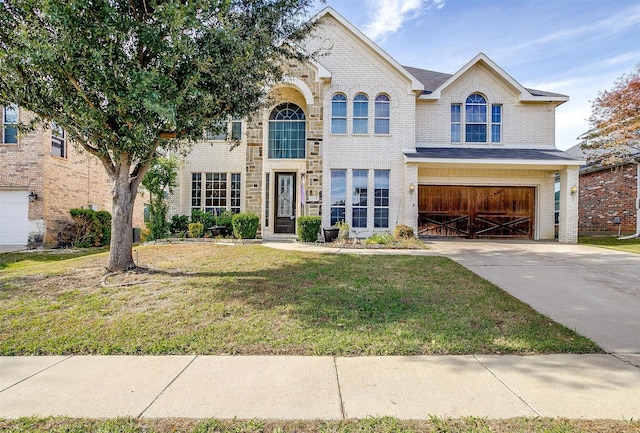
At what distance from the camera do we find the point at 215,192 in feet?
47.2

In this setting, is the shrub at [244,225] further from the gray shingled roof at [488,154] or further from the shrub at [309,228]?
the gray shingled roof at [488,154]

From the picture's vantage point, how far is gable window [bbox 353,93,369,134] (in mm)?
13648

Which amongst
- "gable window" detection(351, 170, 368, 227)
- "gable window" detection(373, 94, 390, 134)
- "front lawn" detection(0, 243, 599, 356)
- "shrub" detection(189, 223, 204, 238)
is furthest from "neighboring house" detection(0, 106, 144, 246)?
"gable window" detection(373, 94, 390, 134)

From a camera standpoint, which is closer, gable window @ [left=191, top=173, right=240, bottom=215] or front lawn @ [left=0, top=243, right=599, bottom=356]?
front lawn @ [left=0, top=243, right=599, bottom=356]

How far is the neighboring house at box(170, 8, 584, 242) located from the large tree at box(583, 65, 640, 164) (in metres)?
2.85

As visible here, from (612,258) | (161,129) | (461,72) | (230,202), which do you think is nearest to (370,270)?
Answer: (161,129)

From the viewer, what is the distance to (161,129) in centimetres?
666

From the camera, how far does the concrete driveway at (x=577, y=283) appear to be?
436 cm

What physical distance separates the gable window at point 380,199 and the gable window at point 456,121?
13.1 ft

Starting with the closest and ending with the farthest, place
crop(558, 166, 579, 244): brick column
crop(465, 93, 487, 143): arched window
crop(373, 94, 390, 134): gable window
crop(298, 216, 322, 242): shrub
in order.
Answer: crop(298, 216, 322, 242): shrub → crop(558, 166, 579, 244): brick column → crop(373, 94, 390, 134): gable window → crop(465, 93, 487, 143): arched window

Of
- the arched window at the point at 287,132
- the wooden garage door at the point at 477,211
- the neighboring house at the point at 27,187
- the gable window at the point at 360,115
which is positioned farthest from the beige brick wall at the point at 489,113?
the neighboring house at the point at 27,187

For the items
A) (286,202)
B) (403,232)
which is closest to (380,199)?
(403,232)

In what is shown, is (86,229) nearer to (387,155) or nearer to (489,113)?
(387,155)

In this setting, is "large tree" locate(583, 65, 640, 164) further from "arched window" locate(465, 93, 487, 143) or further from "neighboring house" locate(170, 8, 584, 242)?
"arched window" locate(465, 93, 487, 143)
